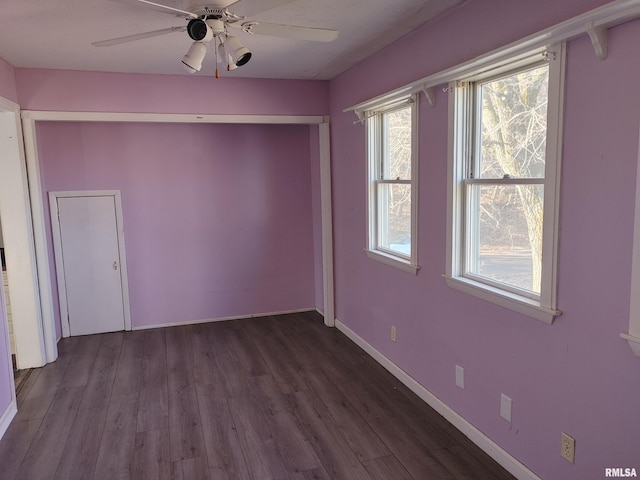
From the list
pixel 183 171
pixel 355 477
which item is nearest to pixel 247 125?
pixel 183 171

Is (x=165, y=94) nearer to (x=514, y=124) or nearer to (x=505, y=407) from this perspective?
(x=514, y=124)

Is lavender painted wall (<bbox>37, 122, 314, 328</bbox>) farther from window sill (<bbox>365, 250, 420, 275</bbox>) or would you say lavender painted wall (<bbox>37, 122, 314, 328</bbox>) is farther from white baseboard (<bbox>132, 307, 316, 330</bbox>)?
window sill (<bbox>365, 250, 420, 275</bbox>)

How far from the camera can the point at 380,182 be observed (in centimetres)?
381

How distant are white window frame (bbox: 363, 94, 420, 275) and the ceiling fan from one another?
1.02 metres

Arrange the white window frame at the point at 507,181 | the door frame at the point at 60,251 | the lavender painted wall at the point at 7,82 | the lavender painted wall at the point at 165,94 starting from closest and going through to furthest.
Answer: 1. the white window frame at the point at 507,181
2. the lavender painted wall at the point at 7,82
3. the lavender painted wall at the point at 165,94
4. the door frame at the point at 60,251

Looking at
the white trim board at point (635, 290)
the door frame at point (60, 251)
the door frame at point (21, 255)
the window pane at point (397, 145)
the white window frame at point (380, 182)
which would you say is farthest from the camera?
the door frame at point (60, 251)

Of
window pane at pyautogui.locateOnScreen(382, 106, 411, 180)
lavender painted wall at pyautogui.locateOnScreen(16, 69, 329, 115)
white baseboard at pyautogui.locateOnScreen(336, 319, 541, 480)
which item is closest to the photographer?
white baseboard at pyautogui.locateOnScreen(336, 319, 541, 480)

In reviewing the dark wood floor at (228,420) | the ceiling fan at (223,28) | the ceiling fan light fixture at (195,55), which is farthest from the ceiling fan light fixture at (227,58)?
the dark wood floor at (228,420)

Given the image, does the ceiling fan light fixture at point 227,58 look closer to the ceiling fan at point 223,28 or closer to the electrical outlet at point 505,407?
the ceiling fan at point 223,28

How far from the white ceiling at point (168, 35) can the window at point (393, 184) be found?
1.76 ft

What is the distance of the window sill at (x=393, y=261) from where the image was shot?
3.31m

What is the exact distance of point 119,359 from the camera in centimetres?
421

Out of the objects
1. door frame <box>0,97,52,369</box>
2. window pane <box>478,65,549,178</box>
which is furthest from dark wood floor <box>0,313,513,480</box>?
window pane <box>478,65,549,178</box>

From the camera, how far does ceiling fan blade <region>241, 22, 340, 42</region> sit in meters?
2.26
